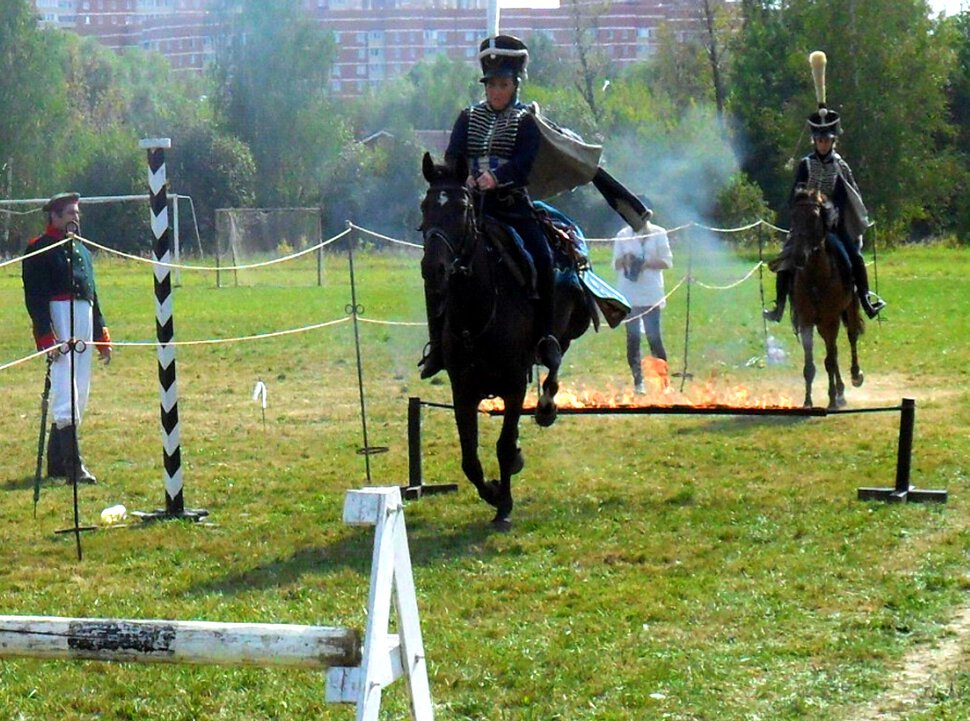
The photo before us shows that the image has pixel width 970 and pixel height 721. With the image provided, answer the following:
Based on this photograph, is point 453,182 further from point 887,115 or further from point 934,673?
point 887,115

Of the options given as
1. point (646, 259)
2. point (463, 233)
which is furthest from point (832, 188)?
point (463, 233)

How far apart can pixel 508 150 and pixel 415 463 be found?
2439mm

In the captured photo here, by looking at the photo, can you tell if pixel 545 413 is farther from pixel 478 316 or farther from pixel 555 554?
pixel 555 554

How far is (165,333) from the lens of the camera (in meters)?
10.7

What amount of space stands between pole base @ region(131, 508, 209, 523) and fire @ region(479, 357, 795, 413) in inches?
101

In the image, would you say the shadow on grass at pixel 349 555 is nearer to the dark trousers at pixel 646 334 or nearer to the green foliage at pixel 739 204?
the dark trousers at pixel 646 334

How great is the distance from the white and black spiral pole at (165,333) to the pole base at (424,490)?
1356 millimetres

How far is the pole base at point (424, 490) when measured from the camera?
1127 cm

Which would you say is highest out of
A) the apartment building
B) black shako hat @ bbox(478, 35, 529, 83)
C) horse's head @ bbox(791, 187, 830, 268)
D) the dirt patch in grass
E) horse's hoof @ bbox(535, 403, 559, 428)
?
the apartment building

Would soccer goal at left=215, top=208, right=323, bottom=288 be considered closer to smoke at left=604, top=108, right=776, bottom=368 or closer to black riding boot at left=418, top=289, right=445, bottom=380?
smoke at left=604, top=108, right=776, bottom=368

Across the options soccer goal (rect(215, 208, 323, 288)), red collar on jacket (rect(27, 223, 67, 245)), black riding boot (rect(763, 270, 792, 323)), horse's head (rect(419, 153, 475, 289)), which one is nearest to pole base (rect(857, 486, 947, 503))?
horse's head (rect(419, 153, 475, 289))

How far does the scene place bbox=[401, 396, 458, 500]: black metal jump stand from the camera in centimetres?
1118

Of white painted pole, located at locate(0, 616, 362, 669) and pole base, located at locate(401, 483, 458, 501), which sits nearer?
white painted pole, located at locate(0, 616, 362, 669)

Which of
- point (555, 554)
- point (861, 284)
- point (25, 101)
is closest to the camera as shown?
point (555, 554)
